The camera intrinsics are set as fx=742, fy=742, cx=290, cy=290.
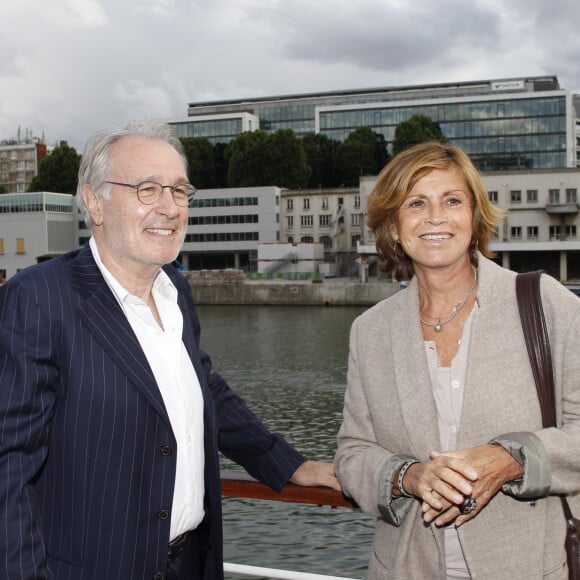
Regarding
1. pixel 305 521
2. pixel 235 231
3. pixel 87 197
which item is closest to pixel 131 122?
pixel 87 197

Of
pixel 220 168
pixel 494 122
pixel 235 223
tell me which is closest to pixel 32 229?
pixel 235 223

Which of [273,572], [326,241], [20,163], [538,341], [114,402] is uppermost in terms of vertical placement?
[20,163]

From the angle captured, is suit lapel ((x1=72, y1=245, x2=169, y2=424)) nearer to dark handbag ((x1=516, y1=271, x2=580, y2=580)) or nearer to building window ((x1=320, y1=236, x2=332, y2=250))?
dark handbag ((x1=516, y1=271, x2=580, y2=580))

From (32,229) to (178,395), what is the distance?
66053 millimetres

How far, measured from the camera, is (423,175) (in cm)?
238

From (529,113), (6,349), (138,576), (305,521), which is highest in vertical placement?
(529,113)

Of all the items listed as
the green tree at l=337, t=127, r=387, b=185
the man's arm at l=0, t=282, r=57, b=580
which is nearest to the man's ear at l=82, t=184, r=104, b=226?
the man's arm at l=0, t=282, r=57, b=580

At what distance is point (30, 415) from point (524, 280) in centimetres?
142

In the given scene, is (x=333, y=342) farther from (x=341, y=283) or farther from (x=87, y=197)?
(x=87, y=197)

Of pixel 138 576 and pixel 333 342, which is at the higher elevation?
pixel 138 576

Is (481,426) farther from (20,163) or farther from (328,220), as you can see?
(20,163)

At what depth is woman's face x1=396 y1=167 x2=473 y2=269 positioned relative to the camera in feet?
7.74

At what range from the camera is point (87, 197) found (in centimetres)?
235

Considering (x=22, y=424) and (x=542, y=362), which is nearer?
(x=22, y=424)
